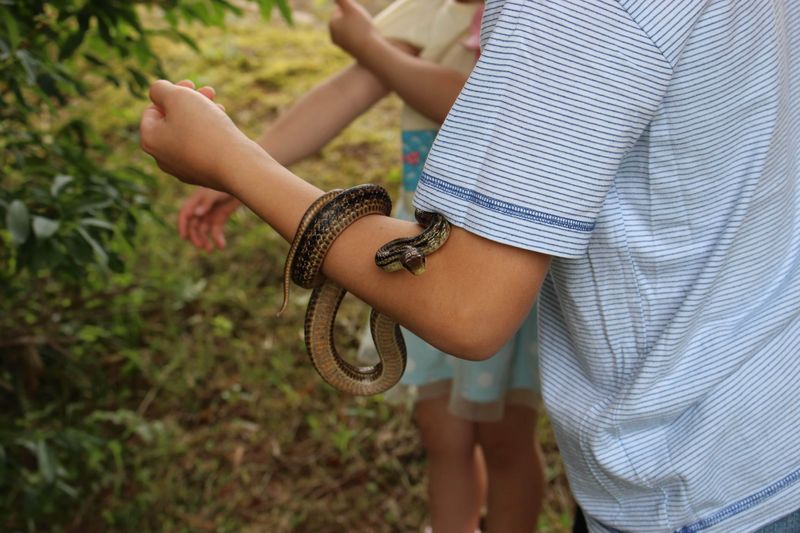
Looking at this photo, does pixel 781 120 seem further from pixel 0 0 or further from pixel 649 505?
pixel 0 0

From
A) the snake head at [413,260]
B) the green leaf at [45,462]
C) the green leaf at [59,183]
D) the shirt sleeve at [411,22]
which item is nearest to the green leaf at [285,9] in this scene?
the shirt sleeve at [411,22]

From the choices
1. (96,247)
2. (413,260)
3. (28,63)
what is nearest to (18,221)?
(96,247)

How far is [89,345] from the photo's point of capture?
438 cm

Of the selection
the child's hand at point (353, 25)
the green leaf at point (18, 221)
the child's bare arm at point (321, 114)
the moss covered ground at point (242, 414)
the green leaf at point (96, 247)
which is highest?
the child's hand at point (353, 25)

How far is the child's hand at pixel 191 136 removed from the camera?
1604 millimetres

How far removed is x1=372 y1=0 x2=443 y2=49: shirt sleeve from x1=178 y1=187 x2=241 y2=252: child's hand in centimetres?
92

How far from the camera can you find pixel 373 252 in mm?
1529

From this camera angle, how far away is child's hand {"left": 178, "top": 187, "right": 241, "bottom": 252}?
2.59 meters

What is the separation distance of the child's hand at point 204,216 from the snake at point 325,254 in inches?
33.4

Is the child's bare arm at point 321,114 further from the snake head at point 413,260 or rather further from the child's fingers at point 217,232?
the snake head at point 413,260

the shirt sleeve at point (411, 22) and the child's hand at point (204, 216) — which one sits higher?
the shirt sleeve at point (411, 22)

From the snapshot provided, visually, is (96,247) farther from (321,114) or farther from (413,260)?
(413,260)

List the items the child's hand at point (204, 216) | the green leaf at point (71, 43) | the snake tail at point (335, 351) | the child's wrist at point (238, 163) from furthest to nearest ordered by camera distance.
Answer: the child's hand at point (204, 216) → the green leaf at point (71, 43) → the snake tail at point (335, 351) → the child's wrist at point (238, 163)

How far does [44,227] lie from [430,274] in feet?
4.68
